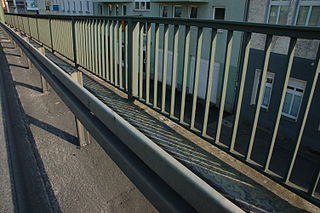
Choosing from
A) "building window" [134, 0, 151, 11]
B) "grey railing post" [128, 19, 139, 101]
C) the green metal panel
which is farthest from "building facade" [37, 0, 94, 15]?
"grey railing post" [128, 19, 139, 101]

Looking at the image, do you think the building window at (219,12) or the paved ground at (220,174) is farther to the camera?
the building window at (219,12)

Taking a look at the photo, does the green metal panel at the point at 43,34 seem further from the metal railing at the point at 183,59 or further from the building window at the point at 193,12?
the building window at the point at 193,12

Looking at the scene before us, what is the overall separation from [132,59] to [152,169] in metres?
2.08

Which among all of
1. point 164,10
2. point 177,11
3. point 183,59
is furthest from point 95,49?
point 164,10

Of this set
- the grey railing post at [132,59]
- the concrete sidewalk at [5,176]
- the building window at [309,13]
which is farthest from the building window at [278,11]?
the concrete sidewalk at [5,176]

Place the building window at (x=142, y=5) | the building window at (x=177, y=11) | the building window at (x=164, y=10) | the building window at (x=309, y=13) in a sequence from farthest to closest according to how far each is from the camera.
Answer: the building window at (x=142, y=5) < the building window at (x=164, y=10) < the building window at (x=177, y=11) < the building window at (x=309, y=13)

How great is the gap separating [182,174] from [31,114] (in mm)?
3408

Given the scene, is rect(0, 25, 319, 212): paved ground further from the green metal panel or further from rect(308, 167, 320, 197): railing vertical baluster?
the green metal panel

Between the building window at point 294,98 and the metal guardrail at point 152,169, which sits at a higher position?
the metal guardrail at point 152,169

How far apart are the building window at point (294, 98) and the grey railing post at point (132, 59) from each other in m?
11.5

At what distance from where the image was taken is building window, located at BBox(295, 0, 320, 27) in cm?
1112

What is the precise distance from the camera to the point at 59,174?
2.35 metres

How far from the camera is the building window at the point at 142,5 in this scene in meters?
21.4

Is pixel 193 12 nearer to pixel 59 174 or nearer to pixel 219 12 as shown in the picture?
pixel 219 12
